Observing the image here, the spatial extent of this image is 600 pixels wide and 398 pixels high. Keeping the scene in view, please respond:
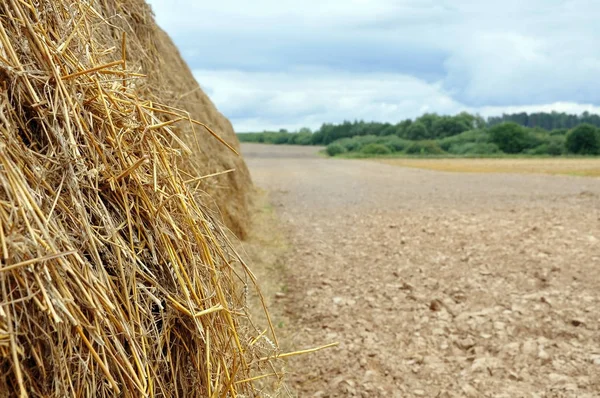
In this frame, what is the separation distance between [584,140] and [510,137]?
11.6 metres

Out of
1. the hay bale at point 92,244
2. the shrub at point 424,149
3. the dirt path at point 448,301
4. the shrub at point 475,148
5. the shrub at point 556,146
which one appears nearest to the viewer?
the hay bale at point 92,244

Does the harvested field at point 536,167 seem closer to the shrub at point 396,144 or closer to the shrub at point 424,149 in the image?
the shrub at point 424,149

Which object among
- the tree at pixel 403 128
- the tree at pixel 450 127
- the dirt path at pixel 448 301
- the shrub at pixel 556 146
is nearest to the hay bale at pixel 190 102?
the dirt path at pixel 448 301

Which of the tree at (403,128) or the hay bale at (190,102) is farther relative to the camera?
the tree at (403,128)

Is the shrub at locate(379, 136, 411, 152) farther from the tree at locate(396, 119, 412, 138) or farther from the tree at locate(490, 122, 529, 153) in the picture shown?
the tree at locate(490, 122, 529, 153)

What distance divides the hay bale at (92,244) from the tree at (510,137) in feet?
201

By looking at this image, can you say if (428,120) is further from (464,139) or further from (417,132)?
(464,139)

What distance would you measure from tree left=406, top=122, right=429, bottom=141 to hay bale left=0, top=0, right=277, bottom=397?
82072 millimetres

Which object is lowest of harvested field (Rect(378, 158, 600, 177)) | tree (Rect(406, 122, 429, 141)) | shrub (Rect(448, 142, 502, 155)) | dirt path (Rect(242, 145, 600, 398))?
dirt path (Rect(242, 145, 600, 398))

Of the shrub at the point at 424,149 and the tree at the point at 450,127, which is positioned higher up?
the tree at the point at 450,127

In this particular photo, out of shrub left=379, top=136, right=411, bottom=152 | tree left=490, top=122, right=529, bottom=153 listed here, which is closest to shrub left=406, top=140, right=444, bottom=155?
shrub left=379, top=136, right=411, bottom=152

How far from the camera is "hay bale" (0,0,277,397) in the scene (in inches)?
77.4

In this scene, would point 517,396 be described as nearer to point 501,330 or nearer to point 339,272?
point 501,330

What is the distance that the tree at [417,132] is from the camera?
83.7 meters
